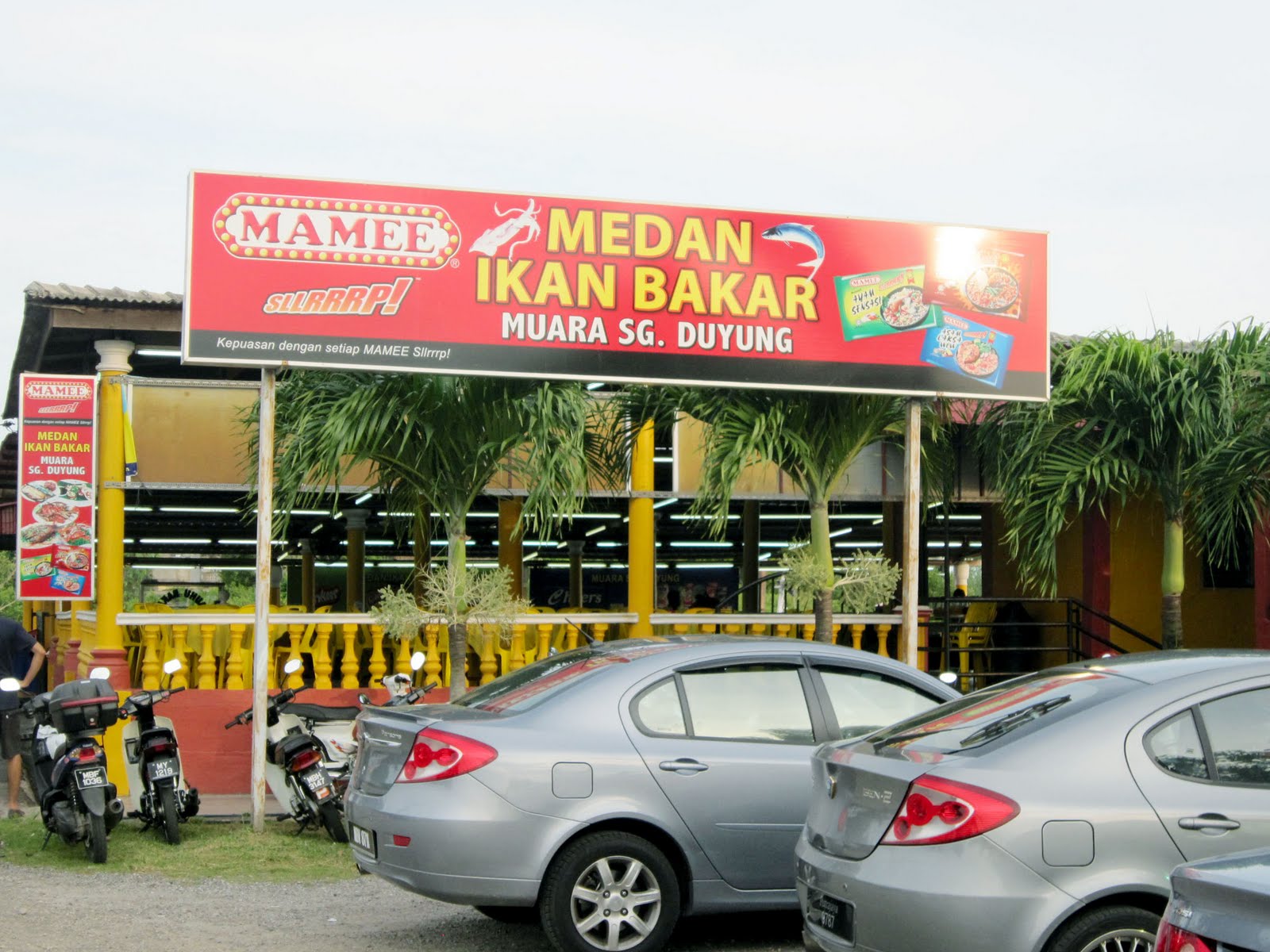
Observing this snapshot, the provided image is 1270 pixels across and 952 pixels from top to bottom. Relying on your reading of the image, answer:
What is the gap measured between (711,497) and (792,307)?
58.7 inches

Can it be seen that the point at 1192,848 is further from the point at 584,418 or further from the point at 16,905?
the point at 584,418

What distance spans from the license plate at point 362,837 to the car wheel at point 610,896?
0.80 metres

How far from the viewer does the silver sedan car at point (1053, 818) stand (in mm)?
4727

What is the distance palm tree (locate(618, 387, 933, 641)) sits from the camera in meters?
10.9

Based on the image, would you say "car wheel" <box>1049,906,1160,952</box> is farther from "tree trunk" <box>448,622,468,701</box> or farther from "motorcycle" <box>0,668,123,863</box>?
"tree trunk" <box>448,622,468,701</box>

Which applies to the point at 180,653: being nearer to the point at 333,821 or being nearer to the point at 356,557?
the point at 333,821

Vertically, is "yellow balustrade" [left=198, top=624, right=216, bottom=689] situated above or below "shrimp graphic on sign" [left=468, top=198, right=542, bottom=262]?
below

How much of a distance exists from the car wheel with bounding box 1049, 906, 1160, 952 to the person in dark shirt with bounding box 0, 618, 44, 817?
8035 millimetres

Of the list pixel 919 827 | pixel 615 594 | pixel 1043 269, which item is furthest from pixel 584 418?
pixel 615 594

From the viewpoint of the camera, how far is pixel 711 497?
1098 cm

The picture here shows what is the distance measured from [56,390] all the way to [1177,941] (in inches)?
443

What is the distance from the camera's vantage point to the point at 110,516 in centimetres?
1220

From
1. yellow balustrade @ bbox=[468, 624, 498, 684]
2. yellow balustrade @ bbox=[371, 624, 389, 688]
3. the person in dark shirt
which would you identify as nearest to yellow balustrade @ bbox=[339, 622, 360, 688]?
yellow balustrade @ bbox=[371, 624, 389, 688]

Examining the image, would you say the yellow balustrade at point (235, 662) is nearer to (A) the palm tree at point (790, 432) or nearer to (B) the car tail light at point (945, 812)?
(A) the palm tree at point (790, 432)
